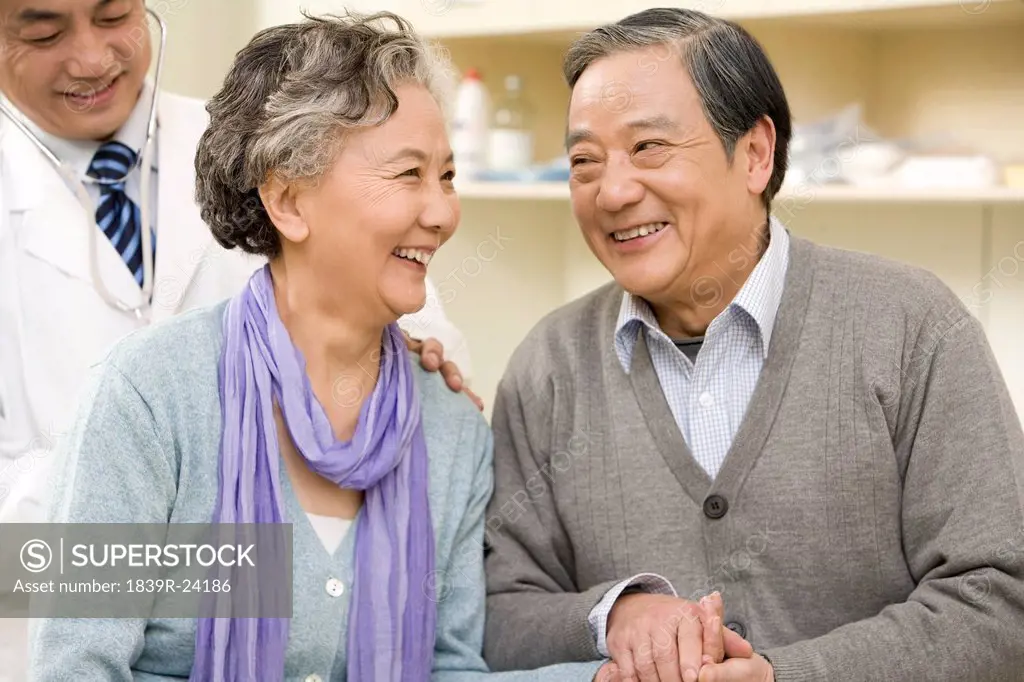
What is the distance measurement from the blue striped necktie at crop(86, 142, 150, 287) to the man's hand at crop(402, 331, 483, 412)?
48 centimetres

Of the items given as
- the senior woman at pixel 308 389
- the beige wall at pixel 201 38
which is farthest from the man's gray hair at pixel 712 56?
the beige wall at pixel 201 38

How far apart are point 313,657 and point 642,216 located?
0.69 m

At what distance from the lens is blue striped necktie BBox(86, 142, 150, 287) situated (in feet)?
5.96

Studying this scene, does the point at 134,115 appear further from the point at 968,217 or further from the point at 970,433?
the point at 968,217

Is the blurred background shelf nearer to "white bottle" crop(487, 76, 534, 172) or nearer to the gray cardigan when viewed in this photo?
Result: "white bottle" crop(487, 76, 534, 172)

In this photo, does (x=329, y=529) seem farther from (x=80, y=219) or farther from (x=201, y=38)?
(x=201, y=38)

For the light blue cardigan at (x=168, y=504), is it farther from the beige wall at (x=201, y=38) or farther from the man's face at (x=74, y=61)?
the beige wall at (x=201, y=38)

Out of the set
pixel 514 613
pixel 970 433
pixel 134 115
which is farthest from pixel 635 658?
pixel 134 115

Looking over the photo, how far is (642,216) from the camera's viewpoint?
1511mm

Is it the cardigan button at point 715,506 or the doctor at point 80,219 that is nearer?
the cardigan button at point 715,506

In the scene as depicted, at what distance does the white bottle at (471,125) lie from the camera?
2.47 meters

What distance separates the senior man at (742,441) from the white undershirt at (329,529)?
0.80 feet

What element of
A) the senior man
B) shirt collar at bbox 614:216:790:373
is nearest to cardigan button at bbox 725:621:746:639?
the senior man

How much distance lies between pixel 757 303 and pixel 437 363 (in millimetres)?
451
